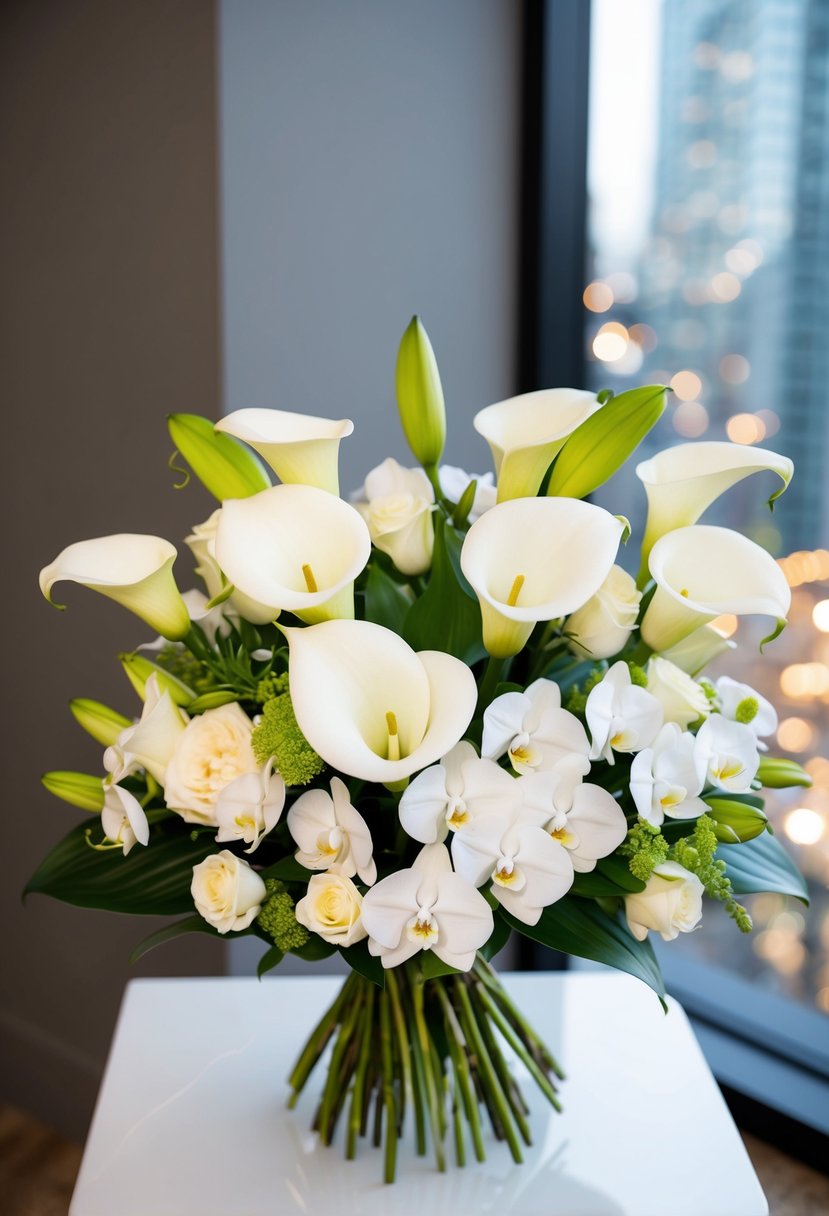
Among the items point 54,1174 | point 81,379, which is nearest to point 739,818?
point 81,379

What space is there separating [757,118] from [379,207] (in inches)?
20.4

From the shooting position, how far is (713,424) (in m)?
1.42

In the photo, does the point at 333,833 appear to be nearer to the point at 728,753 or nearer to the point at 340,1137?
the point at 728,753

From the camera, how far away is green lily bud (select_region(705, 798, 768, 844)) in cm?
64

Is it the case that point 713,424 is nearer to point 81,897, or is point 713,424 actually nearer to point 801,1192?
point 801,1192

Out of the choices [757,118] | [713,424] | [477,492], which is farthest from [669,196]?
[477,492]

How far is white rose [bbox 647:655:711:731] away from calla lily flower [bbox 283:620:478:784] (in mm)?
139

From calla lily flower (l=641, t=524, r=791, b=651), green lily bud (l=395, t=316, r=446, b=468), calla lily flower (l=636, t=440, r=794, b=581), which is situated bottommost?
calla lily flower (l=641, t=524, r=791, b=651)

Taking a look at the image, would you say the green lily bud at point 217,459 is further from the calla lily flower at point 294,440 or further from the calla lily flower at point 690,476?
the calla lily flower at point 690,476

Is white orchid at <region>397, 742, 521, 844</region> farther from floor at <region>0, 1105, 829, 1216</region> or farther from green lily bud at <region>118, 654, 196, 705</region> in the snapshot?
floor at <region>0, 1105, 829, 1216</region>

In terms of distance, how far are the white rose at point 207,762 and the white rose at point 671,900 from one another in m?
0.25

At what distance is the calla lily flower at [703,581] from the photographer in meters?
0.62

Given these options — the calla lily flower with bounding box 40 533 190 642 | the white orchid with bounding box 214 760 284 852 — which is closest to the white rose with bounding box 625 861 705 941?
the white orchid with bounding box 214 760 284 852

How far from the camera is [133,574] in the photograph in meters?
0.63
